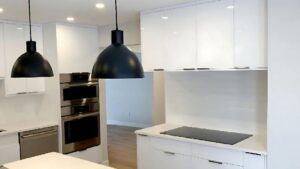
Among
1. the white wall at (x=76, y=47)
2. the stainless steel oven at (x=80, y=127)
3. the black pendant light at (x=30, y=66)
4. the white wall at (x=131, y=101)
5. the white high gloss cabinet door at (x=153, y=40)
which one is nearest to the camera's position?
the black pendant light at (x=30, y=66)

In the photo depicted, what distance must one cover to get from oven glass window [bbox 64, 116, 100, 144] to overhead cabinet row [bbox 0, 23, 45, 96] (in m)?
0.82

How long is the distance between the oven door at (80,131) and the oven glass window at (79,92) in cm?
31

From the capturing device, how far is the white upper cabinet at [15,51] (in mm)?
4262

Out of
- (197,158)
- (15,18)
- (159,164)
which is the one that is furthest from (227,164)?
(15,18)

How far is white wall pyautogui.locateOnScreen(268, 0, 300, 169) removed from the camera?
2.65 metres

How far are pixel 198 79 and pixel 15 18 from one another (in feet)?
8.76

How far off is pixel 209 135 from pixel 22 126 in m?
2.72

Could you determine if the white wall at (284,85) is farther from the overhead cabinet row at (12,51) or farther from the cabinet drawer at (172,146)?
the overhead cabinet row at (12,51)

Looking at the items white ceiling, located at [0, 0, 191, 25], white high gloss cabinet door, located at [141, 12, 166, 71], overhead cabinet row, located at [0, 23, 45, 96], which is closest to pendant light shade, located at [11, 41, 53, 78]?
white ceiling, located at [0, 0, 191, 25]

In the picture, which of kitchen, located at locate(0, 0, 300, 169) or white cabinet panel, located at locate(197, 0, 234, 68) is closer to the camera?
kitchen, located at locate(0, 0, 300, 169)

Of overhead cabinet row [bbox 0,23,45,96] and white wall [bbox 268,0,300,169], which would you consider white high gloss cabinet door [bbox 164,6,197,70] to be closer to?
white wall [bbox 268,0,300,169]

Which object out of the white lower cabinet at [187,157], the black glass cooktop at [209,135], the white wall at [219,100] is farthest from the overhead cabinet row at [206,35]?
the white lower cabinet at [187,157]

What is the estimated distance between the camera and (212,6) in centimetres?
325

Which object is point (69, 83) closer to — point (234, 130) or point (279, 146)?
point (234, 130)
